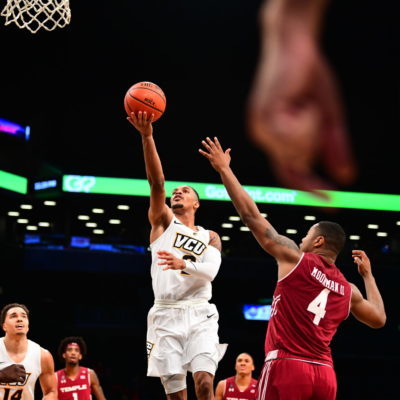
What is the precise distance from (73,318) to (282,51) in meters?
10.1

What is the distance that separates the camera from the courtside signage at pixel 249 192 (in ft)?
66.0

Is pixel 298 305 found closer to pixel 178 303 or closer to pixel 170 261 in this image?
pixel 170 261

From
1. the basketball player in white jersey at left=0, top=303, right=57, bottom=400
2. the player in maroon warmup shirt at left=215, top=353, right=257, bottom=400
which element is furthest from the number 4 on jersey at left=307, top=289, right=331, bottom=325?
the player in maroon warmup shirt at left=215, top=353, right=257, bottom=400

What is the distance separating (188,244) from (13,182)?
532 inches

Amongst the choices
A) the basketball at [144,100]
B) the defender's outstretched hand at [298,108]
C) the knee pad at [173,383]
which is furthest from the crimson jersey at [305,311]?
the defender's outstretched hand at [298,108]

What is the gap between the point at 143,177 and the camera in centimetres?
2042

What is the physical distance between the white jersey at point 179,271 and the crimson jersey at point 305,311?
1.64 metres

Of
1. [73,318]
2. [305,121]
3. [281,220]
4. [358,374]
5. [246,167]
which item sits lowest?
[358,374]

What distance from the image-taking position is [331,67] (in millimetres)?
19000

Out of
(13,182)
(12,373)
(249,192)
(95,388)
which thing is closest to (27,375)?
(12,373)

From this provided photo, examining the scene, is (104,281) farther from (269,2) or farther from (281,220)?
(269,2)

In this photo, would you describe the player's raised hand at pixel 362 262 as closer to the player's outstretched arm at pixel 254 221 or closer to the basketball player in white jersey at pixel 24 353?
the player's outstretched arm at pixel 254 221

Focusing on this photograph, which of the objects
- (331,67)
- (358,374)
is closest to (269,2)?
(331,67)

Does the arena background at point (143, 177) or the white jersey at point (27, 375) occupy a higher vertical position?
the arena background at point (143, 177)
